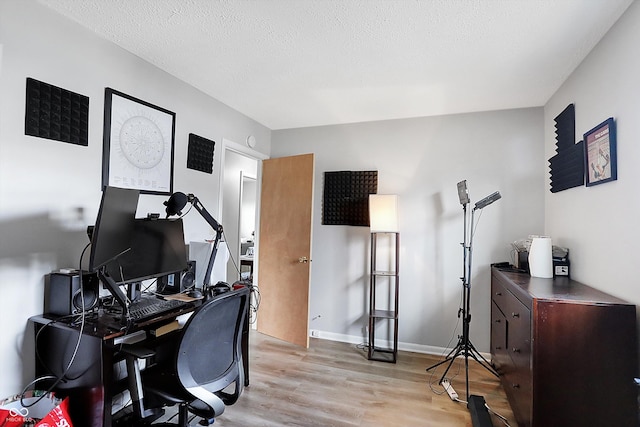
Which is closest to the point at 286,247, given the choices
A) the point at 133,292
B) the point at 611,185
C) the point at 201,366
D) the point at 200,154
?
the point at 200,154

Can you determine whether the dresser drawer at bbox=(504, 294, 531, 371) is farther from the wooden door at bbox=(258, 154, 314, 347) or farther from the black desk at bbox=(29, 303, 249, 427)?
the black desk at bbox=(29, 303, 249, 427)

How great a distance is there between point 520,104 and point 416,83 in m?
1.19

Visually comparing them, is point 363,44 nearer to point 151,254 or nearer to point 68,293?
point 151,254

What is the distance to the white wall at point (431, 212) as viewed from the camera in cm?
304

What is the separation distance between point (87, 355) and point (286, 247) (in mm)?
2179

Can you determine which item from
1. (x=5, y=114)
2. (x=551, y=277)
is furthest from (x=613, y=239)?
(x=5, y=114)

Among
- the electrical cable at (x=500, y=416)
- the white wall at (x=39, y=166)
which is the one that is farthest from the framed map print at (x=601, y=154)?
the white wall at (x=39, y=166)

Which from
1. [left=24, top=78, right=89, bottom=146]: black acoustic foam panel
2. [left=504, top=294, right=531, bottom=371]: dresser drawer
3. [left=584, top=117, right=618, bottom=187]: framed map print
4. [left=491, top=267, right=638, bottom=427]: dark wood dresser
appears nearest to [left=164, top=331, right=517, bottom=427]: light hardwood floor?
[left=504, top=294, right=531, bottom=371]: dresser drawer

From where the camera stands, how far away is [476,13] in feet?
5.57

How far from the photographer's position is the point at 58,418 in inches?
57.6

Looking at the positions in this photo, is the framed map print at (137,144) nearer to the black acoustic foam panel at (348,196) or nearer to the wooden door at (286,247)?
the wooden door at (286,247)

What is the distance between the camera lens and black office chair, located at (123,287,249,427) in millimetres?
1433

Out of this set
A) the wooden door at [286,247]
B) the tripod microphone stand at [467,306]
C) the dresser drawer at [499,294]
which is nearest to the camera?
the dresser drawer at [499,294]

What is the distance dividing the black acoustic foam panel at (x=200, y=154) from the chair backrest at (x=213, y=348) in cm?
152
